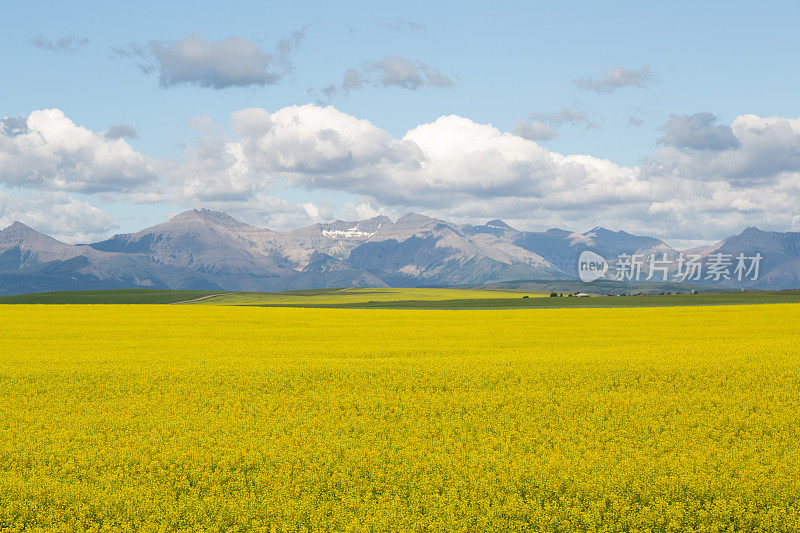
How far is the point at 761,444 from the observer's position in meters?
17.8

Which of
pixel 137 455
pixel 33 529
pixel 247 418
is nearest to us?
pixel 33 529

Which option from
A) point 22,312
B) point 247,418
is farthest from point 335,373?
point 22,312

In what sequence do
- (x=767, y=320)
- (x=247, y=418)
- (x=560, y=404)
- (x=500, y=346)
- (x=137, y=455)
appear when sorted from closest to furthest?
1. (x=137, y=455)
2. (x=247, y=418)
3. (x=560, y=404)
4. (x=500, y=346)
5. (x=767, y=320)

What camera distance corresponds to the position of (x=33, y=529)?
13.0m

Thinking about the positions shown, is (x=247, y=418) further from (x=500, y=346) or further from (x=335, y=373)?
(x=500, y=346)

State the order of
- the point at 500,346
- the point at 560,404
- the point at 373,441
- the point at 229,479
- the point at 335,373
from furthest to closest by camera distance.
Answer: the point at 500,346 → the point at 335,373 → the point at 560,404 → the point at 373,441 → the point at 229,479

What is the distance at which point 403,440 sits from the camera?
1823 cm

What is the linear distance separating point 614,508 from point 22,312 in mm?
78601

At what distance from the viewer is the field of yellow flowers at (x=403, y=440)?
44.5 ft

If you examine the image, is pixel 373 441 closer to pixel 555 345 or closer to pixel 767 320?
pixel 555 345

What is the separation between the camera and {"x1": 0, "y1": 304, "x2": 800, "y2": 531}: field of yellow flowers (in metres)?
13.6

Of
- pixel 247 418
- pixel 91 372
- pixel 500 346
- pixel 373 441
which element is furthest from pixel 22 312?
pixel 373 441

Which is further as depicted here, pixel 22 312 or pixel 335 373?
pixel 22 312

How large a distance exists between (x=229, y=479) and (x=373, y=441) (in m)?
4.41
